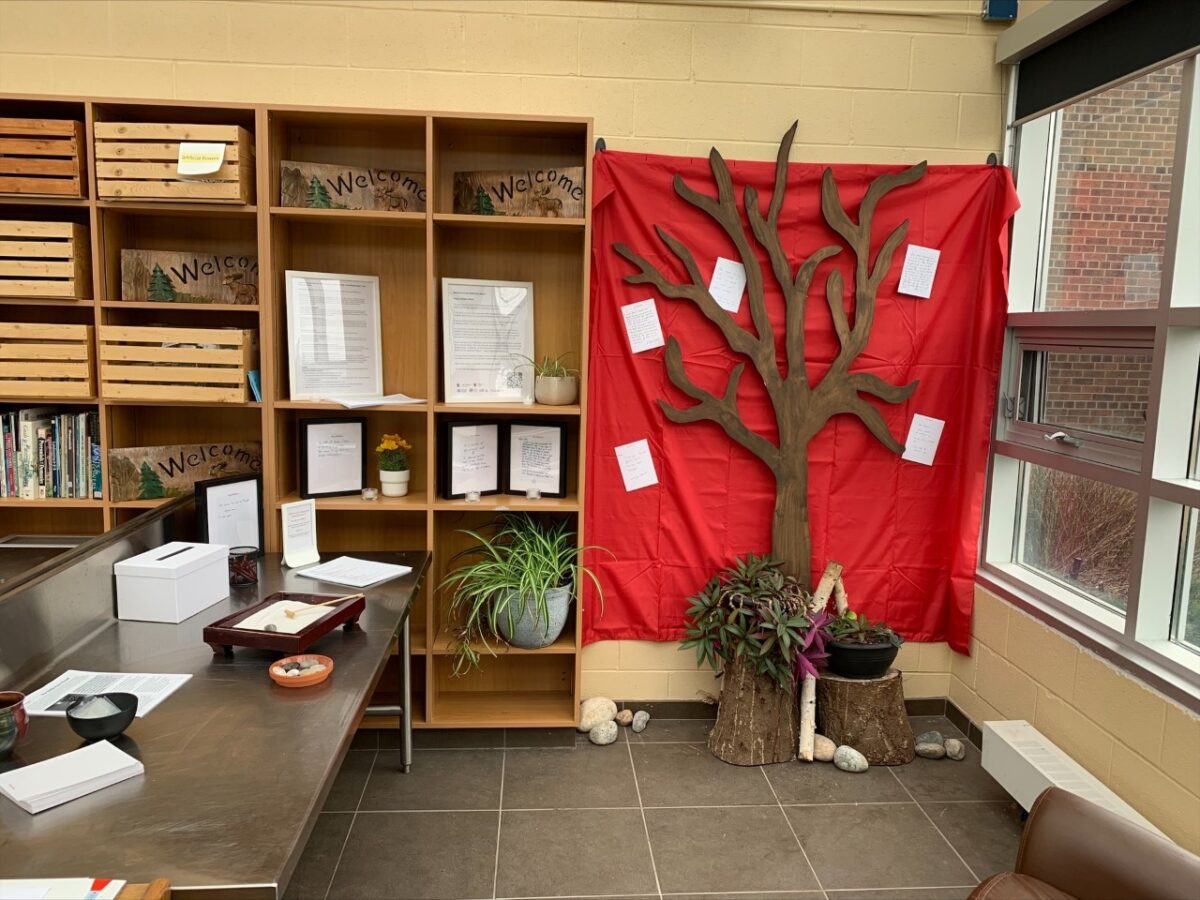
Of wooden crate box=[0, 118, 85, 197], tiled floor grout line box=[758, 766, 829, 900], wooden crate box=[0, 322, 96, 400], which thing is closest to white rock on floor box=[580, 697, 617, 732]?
tiled floor grout line box=[758, 766, 829, 900]

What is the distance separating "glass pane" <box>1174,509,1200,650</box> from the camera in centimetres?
254

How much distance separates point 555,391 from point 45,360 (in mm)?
1695

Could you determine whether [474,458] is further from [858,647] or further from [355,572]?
[858,647]

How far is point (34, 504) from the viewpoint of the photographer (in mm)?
3000

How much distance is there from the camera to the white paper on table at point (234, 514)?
2.90 m

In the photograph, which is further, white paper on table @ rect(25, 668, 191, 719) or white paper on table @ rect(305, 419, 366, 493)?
white paper on table @ rect(305, 419, 366, 493)

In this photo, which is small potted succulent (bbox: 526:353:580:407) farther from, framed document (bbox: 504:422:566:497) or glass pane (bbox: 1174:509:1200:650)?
glass pane (bbox: 1174:509:1200:650)

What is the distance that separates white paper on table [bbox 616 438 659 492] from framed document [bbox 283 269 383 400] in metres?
0.95

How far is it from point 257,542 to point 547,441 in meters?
1.07

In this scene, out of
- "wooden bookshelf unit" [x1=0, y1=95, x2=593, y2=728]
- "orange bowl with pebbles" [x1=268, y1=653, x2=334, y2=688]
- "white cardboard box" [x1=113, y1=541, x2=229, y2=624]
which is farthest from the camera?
"wooden bookshelf unit" [x1=0, y1=95, x2=593, y2=728]

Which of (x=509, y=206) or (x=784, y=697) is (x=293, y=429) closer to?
(x=509, y=206)

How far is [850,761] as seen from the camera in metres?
3.16

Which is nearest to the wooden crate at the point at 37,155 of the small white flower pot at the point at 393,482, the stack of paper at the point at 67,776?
the small white flower pot at the point at 393,482

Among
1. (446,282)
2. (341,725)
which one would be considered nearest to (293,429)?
(446,282)
